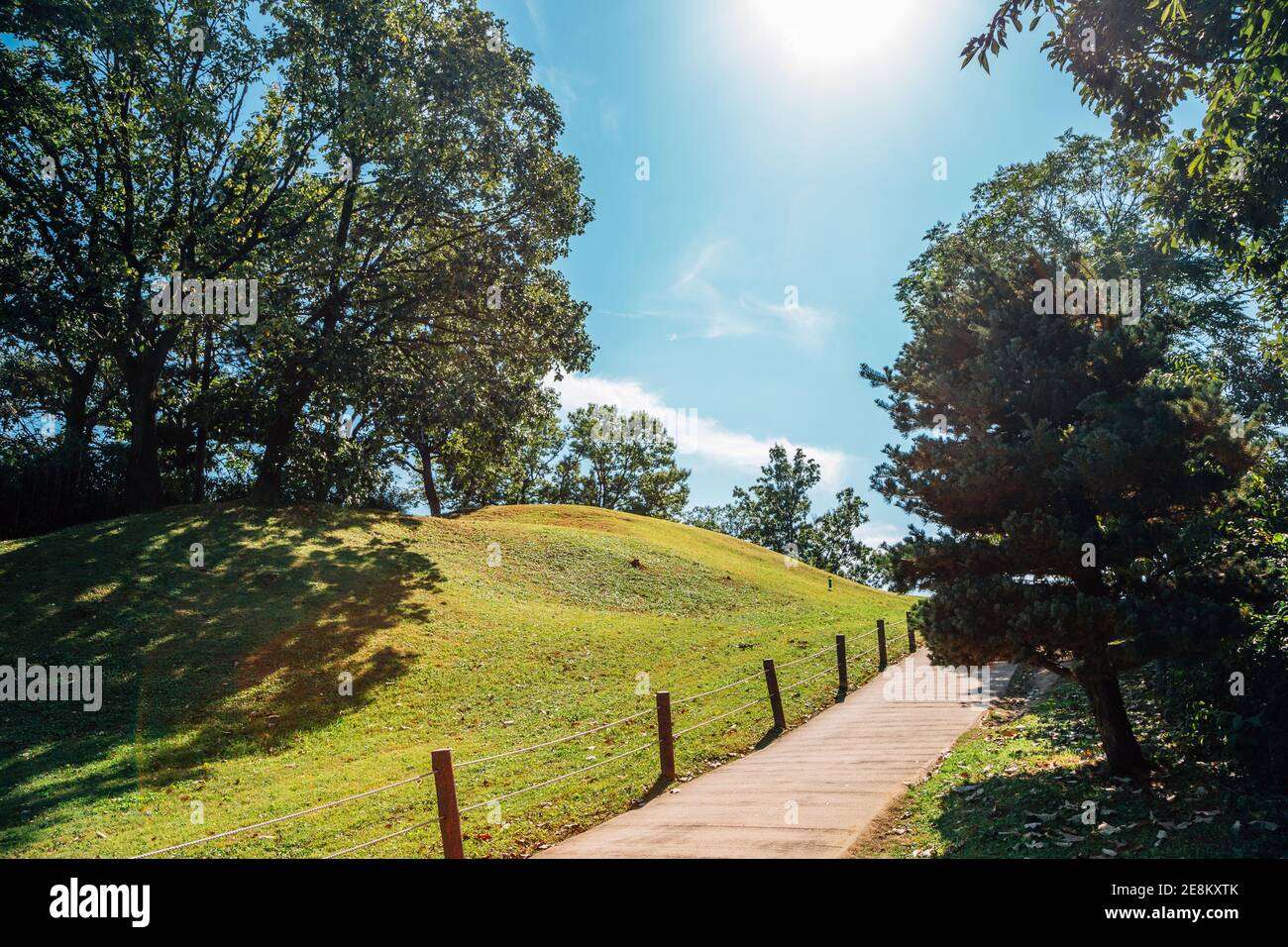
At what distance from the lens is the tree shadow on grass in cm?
1398

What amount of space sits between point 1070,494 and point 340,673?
1763 centimetres

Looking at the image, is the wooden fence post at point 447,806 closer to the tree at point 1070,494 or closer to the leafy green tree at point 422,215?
the tree at point 1070,494

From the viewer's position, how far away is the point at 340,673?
18.8m

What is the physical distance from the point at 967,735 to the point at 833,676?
265 inches

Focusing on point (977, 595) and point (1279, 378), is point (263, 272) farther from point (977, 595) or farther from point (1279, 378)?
point (1279, 378)

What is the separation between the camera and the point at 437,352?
31.2 meters

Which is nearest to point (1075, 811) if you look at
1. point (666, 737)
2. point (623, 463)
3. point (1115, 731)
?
point (1115, 731)

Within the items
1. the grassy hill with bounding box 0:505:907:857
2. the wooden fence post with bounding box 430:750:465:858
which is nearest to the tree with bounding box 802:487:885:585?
the grassy hill with bounding box 0:505:907:857

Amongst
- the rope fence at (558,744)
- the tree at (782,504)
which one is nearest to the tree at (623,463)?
the tree at (782,504)

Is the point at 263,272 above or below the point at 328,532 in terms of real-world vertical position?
above

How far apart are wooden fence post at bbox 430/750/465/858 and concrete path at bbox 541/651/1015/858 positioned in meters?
1.26

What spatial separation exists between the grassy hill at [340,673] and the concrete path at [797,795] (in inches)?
35.4

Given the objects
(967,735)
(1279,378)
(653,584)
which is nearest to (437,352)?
(653,584)

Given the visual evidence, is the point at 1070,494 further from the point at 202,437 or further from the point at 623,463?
the point at 623,463
